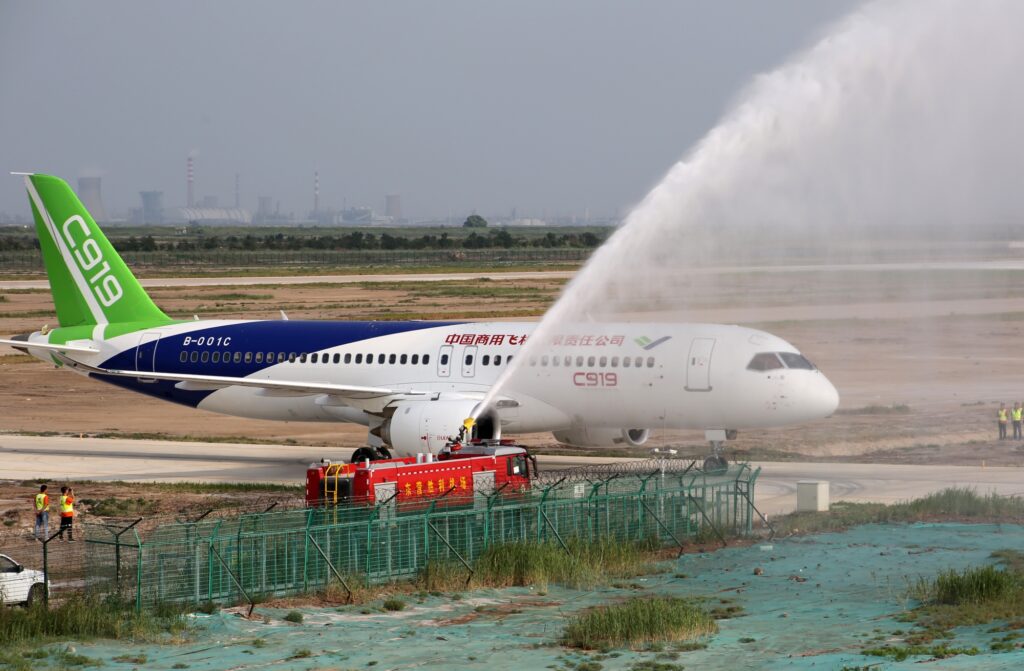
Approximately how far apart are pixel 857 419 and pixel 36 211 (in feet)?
110

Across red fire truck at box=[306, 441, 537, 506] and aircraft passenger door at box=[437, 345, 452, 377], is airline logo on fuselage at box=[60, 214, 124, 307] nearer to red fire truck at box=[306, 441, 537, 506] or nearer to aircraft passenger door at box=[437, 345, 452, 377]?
aircraft passenger door at box=[437, 345, 452, 377]

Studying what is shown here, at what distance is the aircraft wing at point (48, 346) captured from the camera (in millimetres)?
51934

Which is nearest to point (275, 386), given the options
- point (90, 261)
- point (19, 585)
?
point (90, 261)

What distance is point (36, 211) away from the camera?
55.7 meters

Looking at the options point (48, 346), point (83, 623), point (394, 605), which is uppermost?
point (48, 346)

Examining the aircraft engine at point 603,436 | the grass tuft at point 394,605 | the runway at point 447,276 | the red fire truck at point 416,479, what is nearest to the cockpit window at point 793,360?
the aircraft engine at point 603,436

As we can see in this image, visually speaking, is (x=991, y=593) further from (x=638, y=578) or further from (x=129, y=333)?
(x=129, y=333)

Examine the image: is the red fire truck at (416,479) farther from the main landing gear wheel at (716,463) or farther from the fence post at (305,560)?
the main landing gear wheel at (716,463)

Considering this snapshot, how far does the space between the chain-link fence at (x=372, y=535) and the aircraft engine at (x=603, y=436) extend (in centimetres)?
980

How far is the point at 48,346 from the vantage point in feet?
170

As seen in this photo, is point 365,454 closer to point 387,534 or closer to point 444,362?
point 444,362

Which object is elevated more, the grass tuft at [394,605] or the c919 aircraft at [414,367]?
the c919 aircraft at [414,367]

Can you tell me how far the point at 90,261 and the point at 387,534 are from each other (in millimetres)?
28997

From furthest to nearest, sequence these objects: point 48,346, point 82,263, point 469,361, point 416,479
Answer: point 82,263 → point 48,346 → point 469,361 → point 416,479
